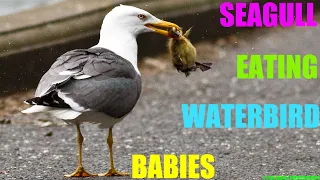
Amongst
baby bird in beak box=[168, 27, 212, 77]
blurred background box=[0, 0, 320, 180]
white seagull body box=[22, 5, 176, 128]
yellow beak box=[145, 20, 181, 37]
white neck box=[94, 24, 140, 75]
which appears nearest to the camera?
white seagull body box=[22, 5, 176, 128]

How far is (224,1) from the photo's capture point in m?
10.6

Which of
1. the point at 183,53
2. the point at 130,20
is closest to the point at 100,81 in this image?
the point at 130,20

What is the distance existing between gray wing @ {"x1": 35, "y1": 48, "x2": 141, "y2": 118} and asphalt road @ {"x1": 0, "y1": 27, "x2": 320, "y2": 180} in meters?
0.66

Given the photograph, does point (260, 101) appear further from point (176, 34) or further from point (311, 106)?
point (176, 34)

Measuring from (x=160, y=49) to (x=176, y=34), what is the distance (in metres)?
3.79

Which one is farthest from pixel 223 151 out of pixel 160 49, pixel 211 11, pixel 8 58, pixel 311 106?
pixel 211 11

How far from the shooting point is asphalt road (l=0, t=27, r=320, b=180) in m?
6.29

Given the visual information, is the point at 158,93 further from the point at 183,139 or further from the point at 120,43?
the point at 120,43

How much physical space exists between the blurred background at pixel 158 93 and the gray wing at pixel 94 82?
27.0 inches

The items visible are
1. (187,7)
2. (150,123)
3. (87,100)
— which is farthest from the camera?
(187,7)

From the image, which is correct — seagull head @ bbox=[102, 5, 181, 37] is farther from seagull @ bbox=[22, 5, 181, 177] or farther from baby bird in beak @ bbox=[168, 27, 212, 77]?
baby bird in beak @ bbox=[168, 27, 212, 77]

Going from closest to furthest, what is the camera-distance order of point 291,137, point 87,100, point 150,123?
point 87,100
point 291,137
point 150,123

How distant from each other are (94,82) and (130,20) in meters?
0.62

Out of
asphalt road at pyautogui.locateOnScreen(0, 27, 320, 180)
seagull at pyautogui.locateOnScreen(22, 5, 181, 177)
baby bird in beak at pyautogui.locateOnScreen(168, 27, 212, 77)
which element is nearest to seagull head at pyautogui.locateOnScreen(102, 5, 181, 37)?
seagull at pyautogui.locateOnScreen(22, 5, 181, 177)
